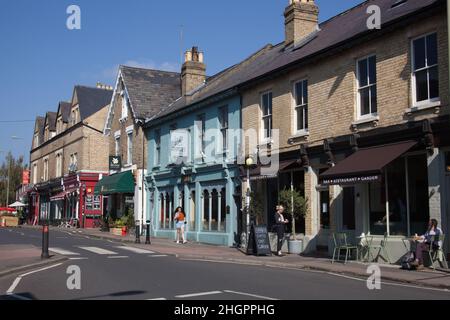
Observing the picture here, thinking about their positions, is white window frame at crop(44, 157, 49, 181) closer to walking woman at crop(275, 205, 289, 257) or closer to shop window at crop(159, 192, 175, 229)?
shop window at crop(159, 192, 175, 229)

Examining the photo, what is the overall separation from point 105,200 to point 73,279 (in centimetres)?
3370

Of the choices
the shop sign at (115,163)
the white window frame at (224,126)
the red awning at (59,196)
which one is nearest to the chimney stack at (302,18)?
the white window frame at (224,126)

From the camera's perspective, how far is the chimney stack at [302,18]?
914 inches

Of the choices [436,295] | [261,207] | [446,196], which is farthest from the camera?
[261,207]

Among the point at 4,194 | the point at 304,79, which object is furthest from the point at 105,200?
the point at 4,194

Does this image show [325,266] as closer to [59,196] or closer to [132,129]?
[132,129]

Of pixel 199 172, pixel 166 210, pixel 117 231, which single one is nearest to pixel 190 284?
pixel 199 172

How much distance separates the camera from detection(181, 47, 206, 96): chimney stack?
109 feet

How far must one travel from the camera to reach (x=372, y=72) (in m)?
17.0

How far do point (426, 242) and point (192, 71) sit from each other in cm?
2161

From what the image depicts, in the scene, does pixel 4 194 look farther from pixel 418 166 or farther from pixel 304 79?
pixel 418 166

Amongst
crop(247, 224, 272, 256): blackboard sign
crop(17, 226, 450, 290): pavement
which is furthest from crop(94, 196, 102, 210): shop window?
crop(247, 224, 272, 256): blackboard sign

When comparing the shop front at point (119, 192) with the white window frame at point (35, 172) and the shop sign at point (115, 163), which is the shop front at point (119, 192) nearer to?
the shop sign at point (115, 163)

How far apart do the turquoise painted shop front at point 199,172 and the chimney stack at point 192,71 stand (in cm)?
330
